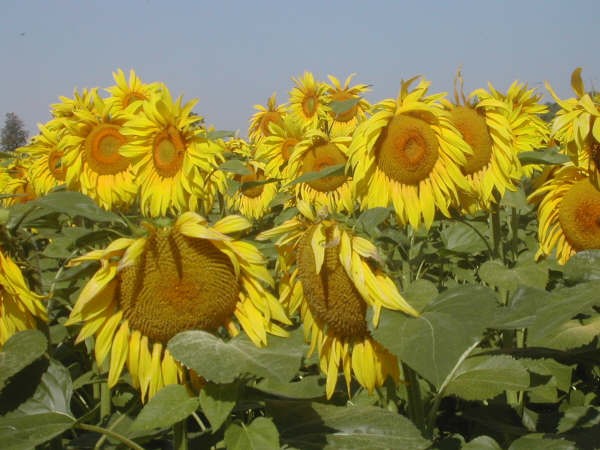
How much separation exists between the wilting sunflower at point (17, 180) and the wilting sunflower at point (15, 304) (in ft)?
11.5

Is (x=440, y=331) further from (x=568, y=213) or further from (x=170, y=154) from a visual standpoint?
(x=170, y=154)

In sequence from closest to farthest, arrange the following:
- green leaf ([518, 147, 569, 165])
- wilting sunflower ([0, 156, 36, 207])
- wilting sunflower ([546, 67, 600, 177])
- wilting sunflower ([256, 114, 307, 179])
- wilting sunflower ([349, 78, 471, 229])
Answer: wilting sunflower ([546, 67, 600, 177])
green leaf ([518, 147, 569, 165])
wilting sunflower ([349, 78, 471, 229])
wilting sunflower ([256, 114, 307, 179])
wilting sunflower ([0, 156, 36, 207])

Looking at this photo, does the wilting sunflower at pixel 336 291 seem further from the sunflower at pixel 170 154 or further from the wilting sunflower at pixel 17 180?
the wilting sunflower at pixel 17 180

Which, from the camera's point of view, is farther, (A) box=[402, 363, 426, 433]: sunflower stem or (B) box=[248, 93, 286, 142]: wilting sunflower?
(B) box=[248, 93, 286, 142]: wilting sunflower

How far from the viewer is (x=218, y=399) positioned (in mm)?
1447

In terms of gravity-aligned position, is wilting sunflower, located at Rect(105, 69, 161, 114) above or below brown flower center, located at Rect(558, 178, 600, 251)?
above

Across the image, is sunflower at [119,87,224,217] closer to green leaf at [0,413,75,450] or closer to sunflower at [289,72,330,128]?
green leaf at [0,413,75,450]

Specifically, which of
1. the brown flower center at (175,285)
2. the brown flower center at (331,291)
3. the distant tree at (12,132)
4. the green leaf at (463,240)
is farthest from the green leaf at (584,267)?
the distant tree at (12,132)

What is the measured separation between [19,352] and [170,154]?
5.69 feet

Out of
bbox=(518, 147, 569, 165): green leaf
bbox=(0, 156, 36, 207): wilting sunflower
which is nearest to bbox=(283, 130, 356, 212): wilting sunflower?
bbox=(518, 147, 569, 165): green leaf

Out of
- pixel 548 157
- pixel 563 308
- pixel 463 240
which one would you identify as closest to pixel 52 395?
pixel 563 308

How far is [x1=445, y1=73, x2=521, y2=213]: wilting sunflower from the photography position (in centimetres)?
284

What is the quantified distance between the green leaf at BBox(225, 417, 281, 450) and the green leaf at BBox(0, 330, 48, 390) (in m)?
0.53

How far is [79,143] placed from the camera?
4020mm
